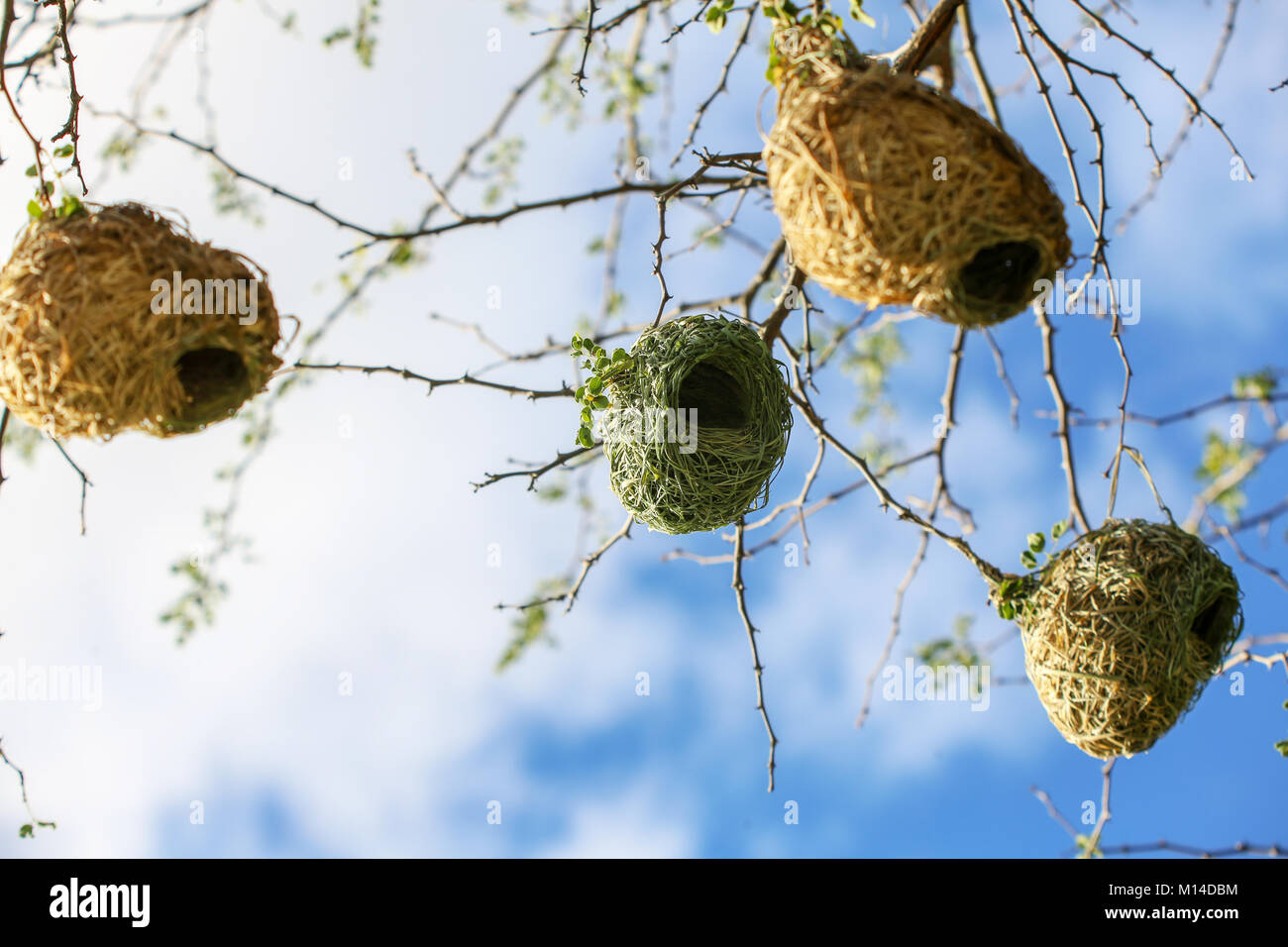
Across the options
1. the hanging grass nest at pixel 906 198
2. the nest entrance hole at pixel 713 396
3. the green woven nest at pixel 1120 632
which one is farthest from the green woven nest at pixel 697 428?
the green woven nest at pixel 1120 632

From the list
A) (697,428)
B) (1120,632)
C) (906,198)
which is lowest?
(1120,632)

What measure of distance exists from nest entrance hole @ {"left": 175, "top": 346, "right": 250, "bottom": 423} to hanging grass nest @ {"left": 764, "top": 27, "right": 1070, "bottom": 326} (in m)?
0.87

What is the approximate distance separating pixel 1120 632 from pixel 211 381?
161cm

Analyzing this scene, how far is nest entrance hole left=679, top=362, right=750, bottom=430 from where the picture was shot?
1.89m

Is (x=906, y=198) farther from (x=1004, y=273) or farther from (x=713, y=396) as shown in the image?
(x=713, y=396)

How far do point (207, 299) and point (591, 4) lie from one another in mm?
980

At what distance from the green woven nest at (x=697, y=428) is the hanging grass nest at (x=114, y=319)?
64 cm

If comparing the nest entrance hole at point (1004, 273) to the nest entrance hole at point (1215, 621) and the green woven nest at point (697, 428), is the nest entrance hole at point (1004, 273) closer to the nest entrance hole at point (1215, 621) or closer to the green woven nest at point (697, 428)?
the green woven nest at point (697, 428)

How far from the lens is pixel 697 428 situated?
177 cm

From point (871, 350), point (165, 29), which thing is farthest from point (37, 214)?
point (871, 350)

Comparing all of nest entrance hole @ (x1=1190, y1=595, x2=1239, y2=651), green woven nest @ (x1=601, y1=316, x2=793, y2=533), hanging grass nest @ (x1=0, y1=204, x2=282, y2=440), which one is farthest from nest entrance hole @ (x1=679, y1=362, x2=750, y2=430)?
nest entrance hole @ (x1=1190, y1=595, x2=1239, y2=651)

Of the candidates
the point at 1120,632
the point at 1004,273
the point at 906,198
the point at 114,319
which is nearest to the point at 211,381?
the point at 114,319
